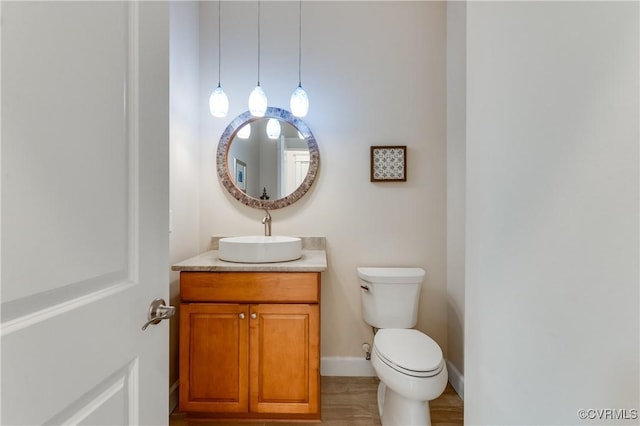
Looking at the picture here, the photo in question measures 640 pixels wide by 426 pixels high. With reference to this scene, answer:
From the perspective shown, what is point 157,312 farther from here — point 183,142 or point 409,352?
point 183,142

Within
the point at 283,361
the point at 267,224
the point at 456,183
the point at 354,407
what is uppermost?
the point at 456,183

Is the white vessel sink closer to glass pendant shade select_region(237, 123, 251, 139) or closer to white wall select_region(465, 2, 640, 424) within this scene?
glass pendant shade select_region(237, 123, 251, 139)

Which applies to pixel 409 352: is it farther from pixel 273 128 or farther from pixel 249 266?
pixel 273 128

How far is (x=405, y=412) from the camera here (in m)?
1.36

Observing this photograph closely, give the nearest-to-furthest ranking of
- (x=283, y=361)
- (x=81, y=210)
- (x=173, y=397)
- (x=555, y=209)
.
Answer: (x=81, y=210)
(x=555, y=209)
(x=283, y=361)
(x=173, y=397)

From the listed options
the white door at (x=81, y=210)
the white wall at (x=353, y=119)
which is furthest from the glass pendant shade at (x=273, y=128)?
the white door at (x=81, y=210)

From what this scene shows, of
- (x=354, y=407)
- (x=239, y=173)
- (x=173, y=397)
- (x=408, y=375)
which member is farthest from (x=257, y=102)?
(x=354, y=407)

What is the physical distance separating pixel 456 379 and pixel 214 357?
1.53 m

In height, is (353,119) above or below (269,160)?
above

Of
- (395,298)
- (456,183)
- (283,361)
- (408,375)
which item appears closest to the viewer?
(408,375)

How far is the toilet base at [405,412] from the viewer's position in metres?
1.35

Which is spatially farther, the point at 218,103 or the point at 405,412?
the point at 218,103

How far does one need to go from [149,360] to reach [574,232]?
1.06m

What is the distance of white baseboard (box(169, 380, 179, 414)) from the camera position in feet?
5.28
